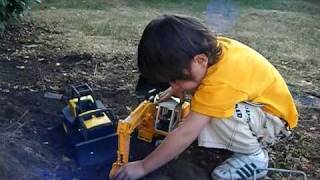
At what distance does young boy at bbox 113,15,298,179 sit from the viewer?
1704 mm

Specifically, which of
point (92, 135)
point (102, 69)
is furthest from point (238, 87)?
point (102, 69)

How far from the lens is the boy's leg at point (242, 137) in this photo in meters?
1.87

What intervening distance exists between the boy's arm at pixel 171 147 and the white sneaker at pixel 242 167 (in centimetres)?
21

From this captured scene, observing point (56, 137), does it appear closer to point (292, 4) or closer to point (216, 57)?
point (216, 57)

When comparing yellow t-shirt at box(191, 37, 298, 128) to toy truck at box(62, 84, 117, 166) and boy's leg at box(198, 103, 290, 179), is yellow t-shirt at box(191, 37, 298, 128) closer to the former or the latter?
boy's leg at box(198, 103, 290, 179)

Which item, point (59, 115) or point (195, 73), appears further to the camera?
point (59, 115)

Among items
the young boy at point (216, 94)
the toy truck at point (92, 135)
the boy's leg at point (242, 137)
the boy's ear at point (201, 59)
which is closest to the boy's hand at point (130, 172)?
the young boy at point (216, 94)

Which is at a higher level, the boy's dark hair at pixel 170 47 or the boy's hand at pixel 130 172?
the boy's dark hair at pixel 170 47

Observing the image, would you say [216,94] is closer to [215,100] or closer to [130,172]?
[215,100]

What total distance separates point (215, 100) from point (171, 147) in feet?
0.69

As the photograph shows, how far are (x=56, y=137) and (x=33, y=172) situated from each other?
0.29 meters

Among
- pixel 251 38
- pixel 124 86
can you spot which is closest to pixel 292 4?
pixel 251 38

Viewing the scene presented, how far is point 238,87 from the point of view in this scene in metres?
1.81

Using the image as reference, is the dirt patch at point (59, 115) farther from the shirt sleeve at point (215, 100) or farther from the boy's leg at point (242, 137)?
the shirt sleeve at point (215, 100)
